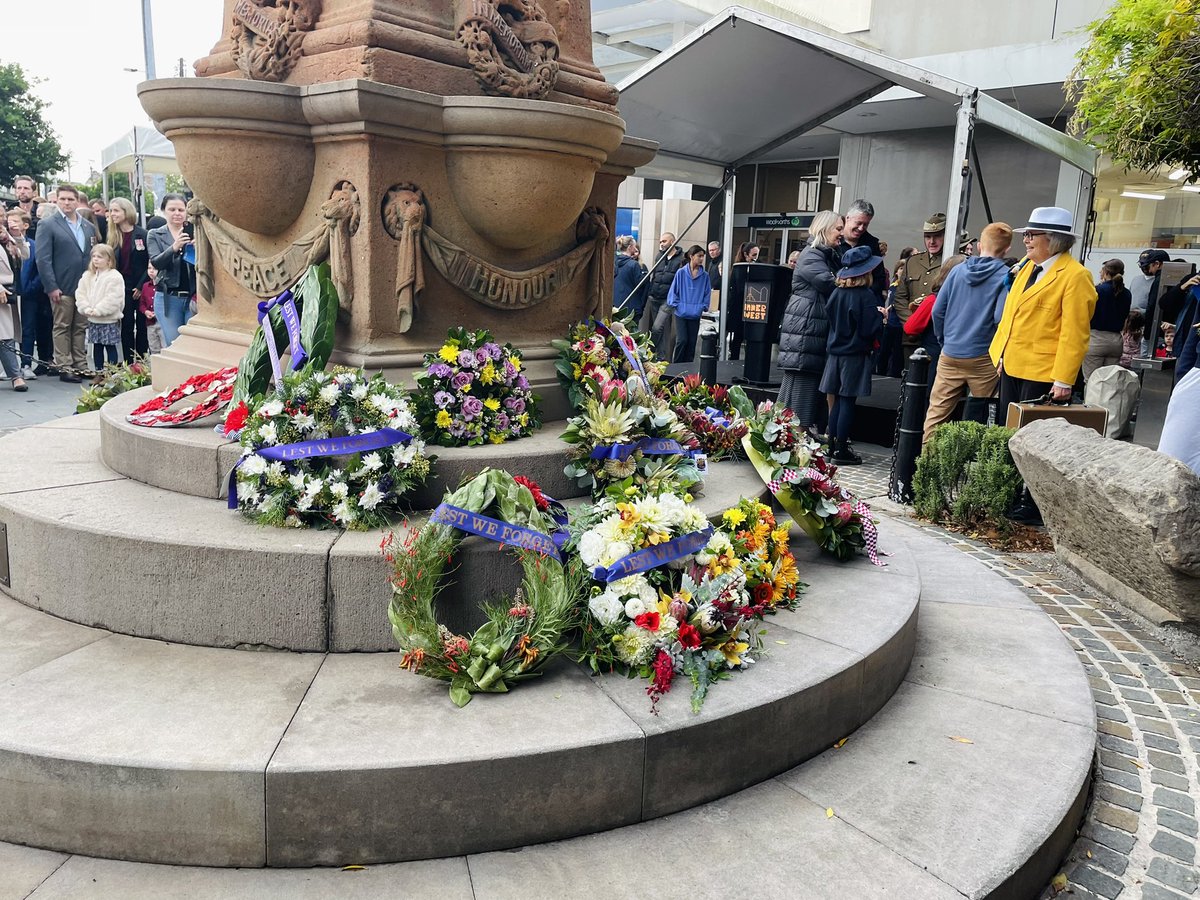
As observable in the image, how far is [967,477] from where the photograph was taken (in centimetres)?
662

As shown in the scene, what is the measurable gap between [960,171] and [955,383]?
2.33m

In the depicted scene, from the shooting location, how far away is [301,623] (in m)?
3.31

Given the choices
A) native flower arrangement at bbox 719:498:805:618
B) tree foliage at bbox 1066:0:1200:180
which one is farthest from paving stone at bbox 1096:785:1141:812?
tree foliage at bbox 1066:0:1200:180

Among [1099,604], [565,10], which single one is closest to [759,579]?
[1099,604]

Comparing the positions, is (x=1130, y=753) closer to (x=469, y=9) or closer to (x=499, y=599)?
(x=499, y=599)

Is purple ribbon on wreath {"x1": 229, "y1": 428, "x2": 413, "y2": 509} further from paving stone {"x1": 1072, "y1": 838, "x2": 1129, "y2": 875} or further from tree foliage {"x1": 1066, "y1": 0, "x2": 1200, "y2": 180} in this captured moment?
tree foliage {"x1": 1066, "y1": 0, "x2": 1200, "y2": 180}

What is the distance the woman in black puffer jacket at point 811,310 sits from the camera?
27.5 feet

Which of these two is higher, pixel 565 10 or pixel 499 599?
pixel 565 10

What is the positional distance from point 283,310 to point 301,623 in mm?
1626

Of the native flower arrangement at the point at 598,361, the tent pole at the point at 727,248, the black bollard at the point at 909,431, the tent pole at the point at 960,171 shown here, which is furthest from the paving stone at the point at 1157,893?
the tent pole at the point at 727,248

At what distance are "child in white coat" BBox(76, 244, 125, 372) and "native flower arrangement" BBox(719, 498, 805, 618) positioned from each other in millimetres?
9283

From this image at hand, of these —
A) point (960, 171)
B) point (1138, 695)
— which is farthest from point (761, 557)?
point (960, 171)

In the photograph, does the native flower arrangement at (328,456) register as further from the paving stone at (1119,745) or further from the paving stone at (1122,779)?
the paving stone at (1119,745)

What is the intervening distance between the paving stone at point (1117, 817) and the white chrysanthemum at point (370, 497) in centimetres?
290
